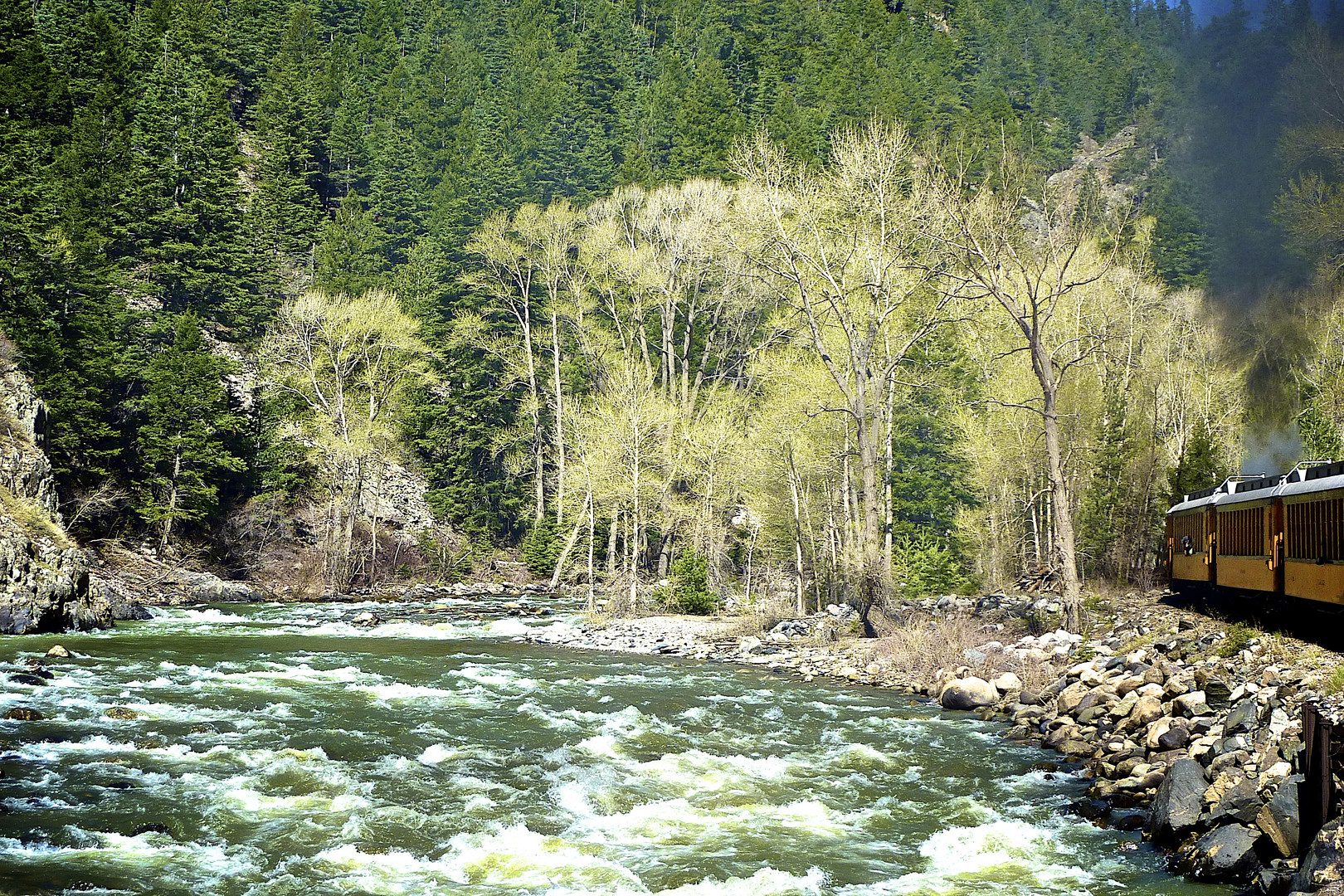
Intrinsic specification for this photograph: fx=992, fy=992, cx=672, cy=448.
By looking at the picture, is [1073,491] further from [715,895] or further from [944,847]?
[715,895]

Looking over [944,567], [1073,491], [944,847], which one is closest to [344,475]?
[944,567]

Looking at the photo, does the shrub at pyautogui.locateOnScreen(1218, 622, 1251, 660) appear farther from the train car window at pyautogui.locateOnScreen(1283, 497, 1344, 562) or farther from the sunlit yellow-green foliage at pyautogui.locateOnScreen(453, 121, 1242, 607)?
the sunlit yellow-green foliage at pyautogui.locateOnScreen(453, 121, 1242, 607)

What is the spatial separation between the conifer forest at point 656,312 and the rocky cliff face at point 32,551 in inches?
114

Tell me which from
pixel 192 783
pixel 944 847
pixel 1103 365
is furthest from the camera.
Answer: pixel 1103 365

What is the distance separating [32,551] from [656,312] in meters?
28.9

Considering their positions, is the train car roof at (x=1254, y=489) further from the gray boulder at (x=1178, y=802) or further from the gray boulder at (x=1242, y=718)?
the gray boulder at (x=1178, y=802)

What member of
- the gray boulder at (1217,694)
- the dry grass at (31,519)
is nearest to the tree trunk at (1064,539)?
the gray boulder at (1217,694)

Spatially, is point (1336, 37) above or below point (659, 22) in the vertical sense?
below

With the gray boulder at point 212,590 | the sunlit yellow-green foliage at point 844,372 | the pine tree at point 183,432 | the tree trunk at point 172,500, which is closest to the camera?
the sunlit yellow-green foliage at point 844,372

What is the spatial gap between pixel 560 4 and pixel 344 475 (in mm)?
65916

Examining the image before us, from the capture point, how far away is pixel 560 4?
297 feet

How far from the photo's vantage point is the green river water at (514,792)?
833 cm

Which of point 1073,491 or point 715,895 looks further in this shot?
point 1073,491

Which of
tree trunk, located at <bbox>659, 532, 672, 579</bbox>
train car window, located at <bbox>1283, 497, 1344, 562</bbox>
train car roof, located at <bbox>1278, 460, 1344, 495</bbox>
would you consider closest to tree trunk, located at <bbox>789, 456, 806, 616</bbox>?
tree trunk, located at <bbox>659, 532, 672, 579</bbox>
